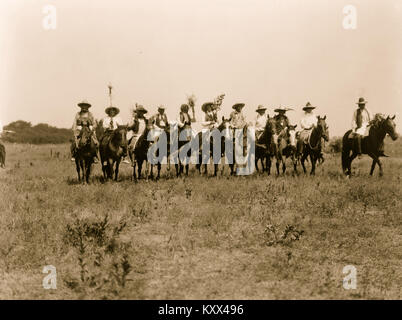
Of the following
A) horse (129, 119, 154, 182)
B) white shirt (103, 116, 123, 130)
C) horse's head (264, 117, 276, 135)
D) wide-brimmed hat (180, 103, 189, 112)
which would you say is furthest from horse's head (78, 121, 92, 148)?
horse's head (264, 117, 276, 135)

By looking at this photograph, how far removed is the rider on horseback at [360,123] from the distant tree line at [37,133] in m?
36.9

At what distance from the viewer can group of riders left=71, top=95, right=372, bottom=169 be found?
15.1 meters

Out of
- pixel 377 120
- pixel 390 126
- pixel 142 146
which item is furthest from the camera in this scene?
pixel 142 146

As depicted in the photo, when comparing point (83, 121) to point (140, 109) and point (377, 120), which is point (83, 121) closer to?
point (140, 109)

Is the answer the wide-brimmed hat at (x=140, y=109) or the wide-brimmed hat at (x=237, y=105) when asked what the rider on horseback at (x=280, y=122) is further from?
the wide-brimmed hat at (x=140, y=109)

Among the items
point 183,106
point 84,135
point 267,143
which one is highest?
point 183,106

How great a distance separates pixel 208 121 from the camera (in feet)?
59.2

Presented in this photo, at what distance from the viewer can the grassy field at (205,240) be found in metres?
6.98

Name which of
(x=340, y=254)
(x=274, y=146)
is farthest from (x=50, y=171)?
(x=340, y=254)

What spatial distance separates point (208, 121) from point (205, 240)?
9.67 m

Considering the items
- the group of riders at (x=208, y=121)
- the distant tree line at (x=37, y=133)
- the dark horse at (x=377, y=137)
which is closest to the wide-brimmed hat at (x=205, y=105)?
the group of riders at (x=208, y=121)

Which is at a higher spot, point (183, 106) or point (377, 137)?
point (183, 106)

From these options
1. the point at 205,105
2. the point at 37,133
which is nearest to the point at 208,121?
the point at 205,105
